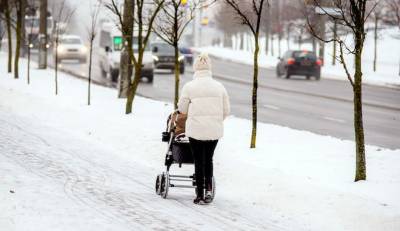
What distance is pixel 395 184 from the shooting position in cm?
1002

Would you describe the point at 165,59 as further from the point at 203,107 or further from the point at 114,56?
the point at 203,107

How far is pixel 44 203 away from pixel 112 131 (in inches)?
257

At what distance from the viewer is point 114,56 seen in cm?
3434

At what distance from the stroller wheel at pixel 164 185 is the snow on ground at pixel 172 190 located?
0.10 m

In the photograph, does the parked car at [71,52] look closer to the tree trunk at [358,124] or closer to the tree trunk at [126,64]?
the tree trunk at [126,64]

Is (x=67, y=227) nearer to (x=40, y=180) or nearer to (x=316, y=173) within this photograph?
(x=40, y=180)

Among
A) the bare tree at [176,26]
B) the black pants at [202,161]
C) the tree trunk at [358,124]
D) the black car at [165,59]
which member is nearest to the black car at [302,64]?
the black car at [165,59]

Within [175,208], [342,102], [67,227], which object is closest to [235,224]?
[175,208]

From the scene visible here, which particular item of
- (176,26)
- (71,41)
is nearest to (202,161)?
(176,26)

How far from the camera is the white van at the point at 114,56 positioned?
33.7 meters

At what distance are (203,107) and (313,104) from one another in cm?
1740

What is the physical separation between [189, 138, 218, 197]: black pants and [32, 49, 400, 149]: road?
304 inches

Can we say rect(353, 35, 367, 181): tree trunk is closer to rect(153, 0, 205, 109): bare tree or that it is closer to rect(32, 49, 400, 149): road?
rect(32, 49, 400, 149): road

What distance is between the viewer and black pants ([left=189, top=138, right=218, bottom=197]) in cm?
908
